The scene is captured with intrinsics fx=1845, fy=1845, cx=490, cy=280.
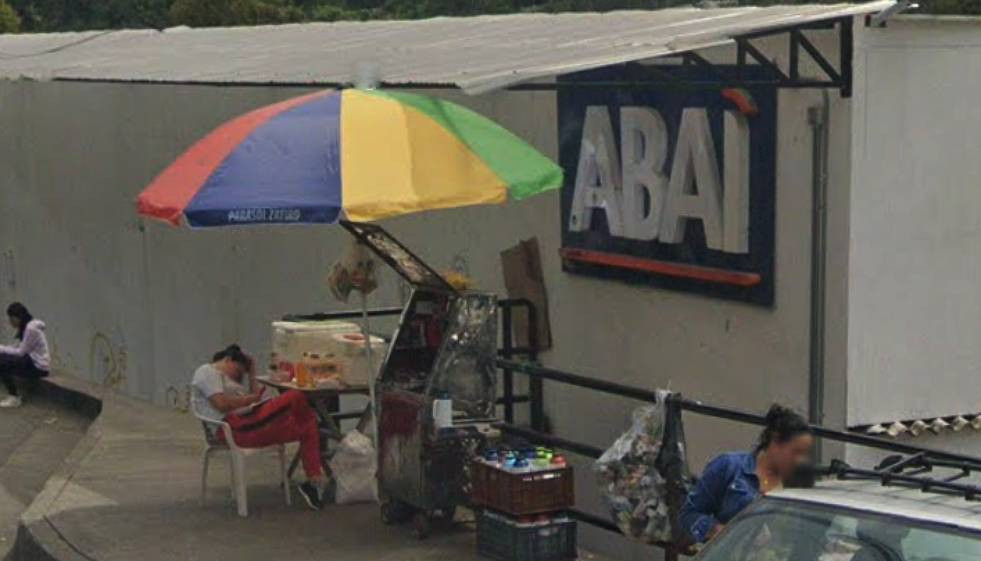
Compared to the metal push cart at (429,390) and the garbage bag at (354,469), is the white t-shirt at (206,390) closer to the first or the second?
the garbage bag at (354,469)

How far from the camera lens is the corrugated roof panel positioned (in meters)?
8.92

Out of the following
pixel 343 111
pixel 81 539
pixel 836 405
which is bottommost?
pixel 81 539

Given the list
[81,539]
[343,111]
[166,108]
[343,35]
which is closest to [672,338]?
[343,111]

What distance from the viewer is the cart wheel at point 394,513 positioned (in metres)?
10.9

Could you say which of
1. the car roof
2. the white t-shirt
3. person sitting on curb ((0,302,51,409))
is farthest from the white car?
person sitting on curb ((0,302,51,409))

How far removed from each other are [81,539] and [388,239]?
2.60 metres

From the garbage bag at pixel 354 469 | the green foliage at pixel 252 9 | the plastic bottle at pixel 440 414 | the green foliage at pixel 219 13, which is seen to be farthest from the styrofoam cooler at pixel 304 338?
the green foliage at pixel 219 13

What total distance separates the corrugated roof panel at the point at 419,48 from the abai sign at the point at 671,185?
0.43 metres

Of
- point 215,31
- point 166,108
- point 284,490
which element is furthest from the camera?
point 215,31

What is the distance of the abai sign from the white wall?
0.59m

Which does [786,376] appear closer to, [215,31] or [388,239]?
[388,239]

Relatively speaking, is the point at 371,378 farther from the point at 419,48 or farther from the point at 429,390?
the point at 419,48

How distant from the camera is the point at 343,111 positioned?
33.9ft

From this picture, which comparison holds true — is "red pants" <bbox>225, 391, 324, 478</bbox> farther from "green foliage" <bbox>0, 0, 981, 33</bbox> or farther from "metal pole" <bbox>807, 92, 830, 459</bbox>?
"green foliage" <bbox>0, 0, 981, 33</bbox>
